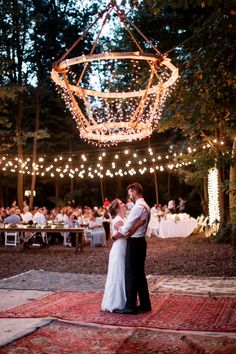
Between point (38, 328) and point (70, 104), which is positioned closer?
point (38, 328)

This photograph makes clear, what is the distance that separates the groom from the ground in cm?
357

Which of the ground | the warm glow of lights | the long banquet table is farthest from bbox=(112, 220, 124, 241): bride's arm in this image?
the long banquet table

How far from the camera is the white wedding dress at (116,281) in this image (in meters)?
6.23

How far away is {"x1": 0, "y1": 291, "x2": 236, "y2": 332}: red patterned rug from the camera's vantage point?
546cm

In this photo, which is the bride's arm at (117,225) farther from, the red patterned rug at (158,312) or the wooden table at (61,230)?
the wooden table at (61,230)

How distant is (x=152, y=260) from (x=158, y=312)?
18.8 ft

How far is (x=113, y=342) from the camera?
4.74 metres

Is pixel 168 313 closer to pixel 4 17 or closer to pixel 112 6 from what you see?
pixel 112 6

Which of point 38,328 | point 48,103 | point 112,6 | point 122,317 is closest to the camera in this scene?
point 38,328

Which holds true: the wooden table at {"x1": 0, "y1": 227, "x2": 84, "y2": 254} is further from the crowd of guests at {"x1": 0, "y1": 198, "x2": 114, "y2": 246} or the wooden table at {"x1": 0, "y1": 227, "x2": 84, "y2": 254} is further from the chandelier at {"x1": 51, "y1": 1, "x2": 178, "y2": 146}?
the chandelier at {"x1": 51, "y1": 1, "x2": 178, "y2": 146}

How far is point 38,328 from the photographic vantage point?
528cm

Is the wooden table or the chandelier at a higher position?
the chandelier

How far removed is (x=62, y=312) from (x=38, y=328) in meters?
0.86

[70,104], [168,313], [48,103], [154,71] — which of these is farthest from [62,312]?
[48,103]
